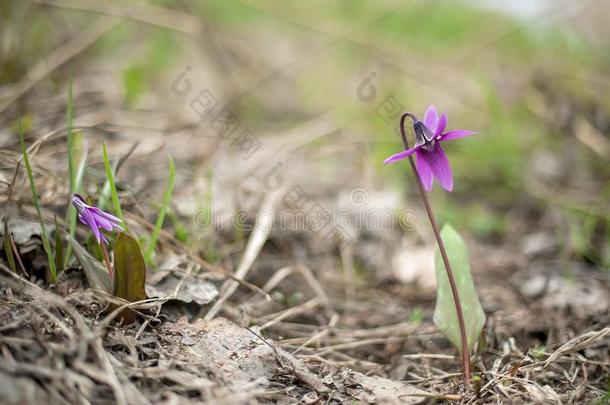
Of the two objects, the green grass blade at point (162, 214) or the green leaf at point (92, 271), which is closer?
the green leaf at point (92, 271)

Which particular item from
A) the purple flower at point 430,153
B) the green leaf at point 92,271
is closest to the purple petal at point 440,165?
the purple flower at point 430,153

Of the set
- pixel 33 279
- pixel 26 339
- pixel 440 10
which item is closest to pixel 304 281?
pixel 33 279

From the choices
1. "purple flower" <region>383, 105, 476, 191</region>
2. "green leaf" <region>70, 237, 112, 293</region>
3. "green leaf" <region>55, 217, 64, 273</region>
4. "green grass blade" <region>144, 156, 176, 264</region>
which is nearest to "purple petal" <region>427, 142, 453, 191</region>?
"purple flower" <region>383, 105, 476, 191</region>

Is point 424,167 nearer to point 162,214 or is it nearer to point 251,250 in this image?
point 162,214

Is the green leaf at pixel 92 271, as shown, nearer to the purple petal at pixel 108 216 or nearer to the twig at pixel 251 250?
the purple petal at pixel 108 216

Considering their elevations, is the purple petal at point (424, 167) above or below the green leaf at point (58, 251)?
below

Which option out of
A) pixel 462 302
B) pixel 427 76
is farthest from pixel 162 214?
pixel 427 76

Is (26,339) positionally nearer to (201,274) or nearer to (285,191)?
(201,274)
